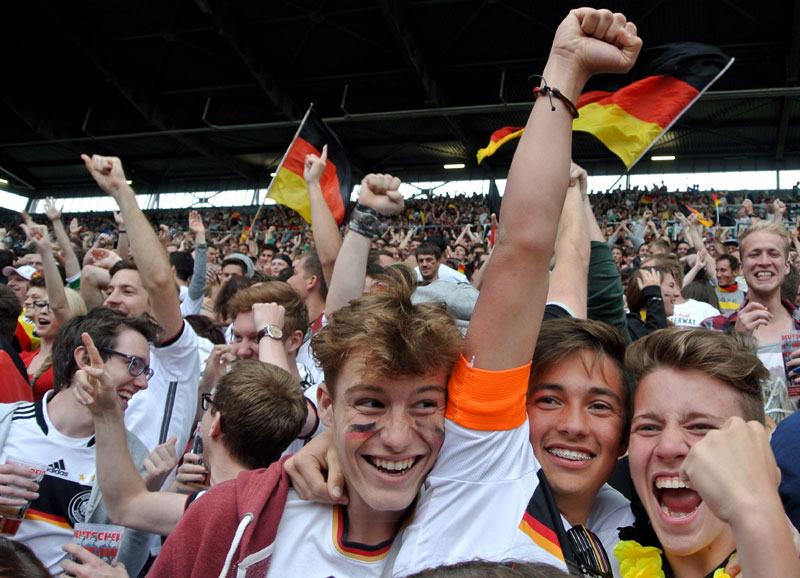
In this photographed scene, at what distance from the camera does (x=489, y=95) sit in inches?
787

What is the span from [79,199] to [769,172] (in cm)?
3183

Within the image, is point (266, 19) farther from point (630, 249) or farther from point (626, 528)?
point (626, 528)

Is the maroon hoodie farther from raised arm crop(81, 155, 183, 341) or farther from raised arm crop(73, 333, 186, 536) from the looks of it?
raised arm crop(81, 155, 183, 341)

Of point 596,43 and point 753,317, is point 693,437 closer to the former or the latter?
point 596,43

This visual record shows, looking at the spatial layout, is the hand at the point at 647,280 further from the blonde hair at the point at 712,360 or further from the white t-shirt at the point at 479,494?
the white t-shirt at the point at 479,494

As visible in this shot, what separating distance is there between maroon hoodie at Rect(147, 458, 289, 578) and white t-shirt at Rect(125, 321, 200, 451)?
150cm

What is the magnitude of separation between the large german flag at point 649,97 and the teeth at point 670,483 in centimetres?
240

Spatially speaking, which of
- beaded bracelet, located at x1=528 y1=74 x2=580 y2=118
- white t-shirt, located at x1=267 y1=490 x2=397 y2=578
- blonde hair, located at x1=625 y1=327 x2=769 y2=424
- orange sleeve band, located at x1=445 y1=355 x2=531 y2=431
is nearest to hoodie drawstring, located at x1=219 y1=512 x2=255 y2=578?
white t-shirt, located at x1=267 y1=490 x2=397 y2=578

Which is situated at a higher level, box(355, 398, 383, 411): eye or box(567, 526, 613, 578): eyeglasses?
box(355, 398, 383, 411): eye

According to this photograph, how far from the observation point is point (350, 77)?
19625 mm

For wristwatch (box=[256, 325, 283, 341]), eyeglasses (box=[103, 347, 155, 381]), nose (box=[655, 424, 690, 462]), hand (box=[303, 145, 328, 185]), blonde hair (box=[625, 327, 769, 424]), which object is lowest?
nose (box=[655, 424, 690, 462])

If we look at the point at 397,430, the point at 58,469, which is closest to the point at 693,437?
the point at 397,430

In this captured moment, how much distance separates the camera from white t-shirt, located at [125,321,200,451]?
2959 millimetres

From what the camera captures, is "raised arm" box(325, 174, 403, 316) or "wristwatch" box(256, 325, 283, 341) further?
"wristwatch" box(256, 325, 283, 341)
